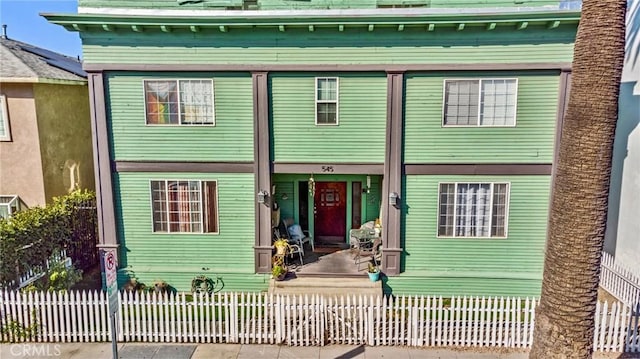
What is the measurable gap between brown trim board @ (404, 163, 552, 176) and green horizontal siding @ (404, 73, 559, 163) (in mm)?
132

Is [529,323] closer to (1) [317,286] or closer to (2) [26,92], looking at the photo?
(1) [317,286]

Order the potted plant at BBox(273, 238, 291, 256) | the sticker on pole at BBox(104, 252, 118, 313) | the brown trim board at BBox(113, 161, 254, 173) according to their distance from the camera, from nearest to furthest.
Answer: the sticker on pole at BBox(104, 252, 118, 313) < the brown trim board at BBox(113, 161, 254, 173) < the potted plant at BBox(273, 238, 291, 256)

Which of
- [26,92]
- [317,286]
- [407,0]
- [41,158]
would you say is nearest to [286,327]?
[317,286]

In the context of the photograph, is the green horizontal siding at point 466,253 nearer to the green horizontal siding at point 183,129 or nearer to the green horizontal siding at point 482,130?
the green horizontal siding at point 482,130

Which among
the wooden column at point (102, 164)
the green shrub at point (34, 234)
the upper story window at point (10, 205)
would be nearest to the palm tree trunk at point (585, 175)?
the wooden column at point (102, 164)

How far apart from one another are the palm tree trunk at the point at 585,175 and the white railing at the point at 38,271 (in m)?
11.3

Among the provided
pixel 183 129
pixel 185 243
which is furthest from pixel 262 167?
pixel 185 243

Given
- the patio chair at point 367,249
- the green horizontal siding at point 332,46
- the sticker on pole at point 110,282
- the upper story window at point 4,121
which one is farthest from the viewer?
the upper story window at point 4,121

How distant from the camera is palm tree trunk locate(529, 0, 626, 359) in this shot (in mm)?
5535

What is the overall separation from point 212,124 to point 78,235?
5.73 meters

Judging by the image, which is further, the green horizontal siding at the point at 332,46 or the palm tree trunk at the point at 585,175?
the green horizontal siding at the point at 332,46

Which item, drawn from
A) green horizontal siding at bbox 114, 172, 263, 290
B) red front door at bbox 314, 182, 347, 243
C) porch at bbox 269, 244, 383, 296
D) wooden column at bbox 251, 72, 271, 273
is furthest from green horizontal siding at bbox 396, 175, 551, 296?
green horizontal siding at bbox 114, 172, 263, 290

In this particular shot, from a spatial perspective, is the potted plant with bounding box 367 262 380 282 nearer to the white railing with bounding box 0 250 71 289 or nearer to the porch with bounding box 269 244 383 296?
the porch with bounding box 269 244 383 296

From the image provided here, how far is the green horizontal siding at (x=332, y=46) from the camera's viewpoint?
10375mm
